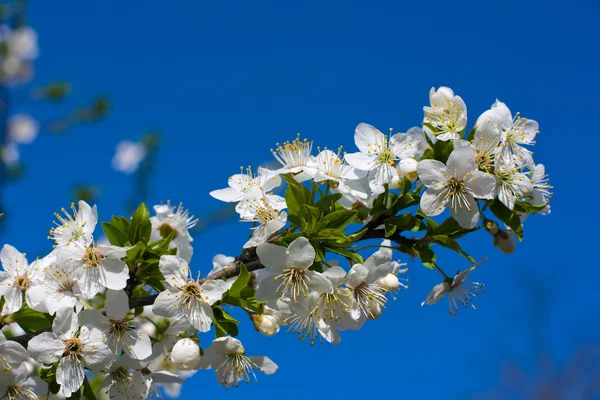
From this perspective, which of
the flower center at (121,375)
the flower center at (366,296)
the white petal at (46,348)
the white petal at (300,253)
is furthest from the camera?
the flower center at (121,375)

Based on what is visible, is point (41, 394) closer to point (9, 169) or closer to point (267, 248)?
point (267, 248)

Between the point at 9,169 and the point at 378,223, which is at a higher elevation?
the point at 9,169

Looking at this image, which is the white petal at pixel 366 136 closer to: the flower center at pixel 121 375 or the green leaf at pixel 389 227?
the green leaf at pixel 389 227

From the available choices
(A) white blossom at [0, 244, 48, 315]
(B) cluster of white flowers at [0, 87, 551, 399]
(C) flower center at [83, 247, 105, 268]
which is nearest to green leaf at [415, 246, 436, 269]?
(B) cluster of white flowers at [0, 87, 551, 399]

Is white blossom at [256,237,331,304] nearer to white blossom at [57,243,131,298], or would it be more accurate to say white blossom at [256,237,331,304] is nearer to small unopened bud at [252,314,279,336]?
small unopened bud at [252,314,279,336]

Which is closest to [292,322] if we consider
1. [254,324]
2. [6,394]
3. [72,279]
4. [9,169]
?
[254,324]

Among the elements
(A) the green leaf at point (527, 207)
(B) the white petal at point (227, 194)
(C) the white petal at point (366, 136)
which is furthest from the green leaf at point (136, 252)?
(A) the green leaf at point (527, 207)


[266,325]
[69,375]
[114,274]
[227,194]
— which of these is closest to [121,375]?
[69,375]
